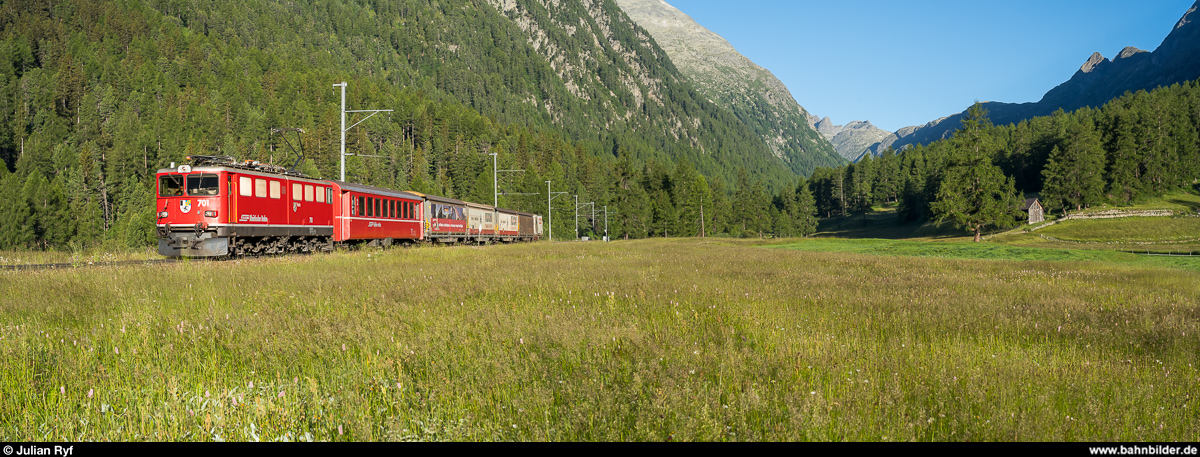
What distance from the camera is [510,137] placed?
140m

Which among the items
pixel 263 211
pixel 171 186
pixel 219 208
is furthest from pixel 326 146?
pixel 219 208

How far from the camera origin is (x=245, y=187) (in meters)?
20.2

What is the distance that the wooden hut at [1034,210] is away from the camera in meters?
86.4

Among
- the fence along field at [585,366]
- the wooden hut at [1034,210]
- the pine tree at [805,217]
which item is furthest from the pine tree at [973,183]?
the pine tree at [805,217]

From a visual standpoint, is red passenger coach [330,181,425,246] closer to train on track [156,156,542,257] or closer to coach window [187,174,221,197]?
train on track [156,156,542,257]

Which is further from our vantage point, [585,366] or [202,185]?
[202,185]

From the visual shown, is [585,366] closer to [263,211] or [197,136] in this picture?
[263,211]

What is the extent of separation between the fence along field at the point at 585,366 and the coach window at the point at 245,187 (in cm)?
1099

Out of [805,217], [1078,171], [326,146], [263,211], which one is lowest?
[263,211]

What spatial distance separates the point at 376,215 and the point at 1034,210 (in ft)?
324

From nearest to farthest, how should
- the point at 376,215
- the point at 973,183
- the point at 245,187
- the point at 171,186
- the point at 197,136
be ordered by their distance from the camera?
the point at 171,186 → the point at 245,187 → the point at 376,215 → the point at 973,183 → the point at 197,136
